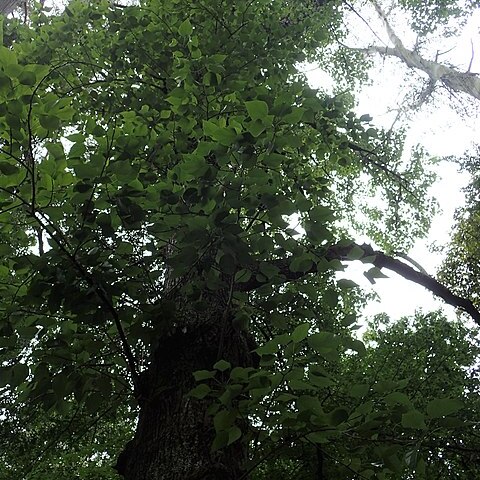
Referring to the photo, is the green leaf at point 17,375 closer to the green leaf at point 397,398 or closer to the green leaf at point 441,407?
the green leaf at point 397,398

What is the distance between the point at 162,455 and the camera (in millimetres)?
2488

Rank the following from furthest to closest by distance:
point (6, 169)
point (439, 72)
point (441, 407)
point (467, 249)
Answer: point (439, 72) < point (467, 249) < point (6, 169) < point (441, 407)

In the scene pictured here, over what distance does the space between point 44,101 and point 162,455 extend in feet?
5.65

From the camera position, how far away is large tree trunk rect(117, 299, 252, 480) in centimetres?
242

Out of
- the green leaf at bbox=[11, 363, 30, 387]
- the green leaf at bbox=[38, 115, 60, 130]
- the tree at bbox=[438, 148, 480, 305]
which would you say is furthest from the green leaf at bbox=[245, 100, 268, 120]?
the tree at bbox=[438, 148, 480, 305]

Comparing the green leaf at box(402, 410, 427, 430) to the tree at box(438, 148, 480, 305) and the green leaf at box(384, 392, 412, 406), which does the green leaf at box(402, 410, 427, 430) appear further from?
the tree at box(438, 148, 480, 305)

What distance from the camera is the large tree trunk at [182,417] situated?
2.42 meters

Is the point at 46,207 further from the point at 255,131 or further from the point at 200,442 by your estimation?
the point at 200,442

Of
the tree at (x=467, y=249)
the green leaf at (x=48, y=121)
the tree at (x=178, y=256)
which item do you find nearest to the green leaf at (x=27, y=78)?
the tree at (x=178, y=256)

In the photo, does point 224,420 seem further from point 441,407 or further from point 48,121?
point 48,121

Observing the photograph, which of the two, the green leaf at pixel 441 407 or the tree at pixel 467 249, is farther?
the tree at pixel 467 249

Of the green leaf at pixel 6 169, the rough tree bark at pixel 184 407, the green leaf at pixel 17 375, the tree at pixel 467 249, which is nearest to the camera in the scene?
the green leaf at pixel 6 169

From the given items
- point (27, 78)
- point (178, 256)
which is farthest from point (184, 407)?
point (27, 78)

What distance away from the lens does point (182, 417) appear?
2648mm
